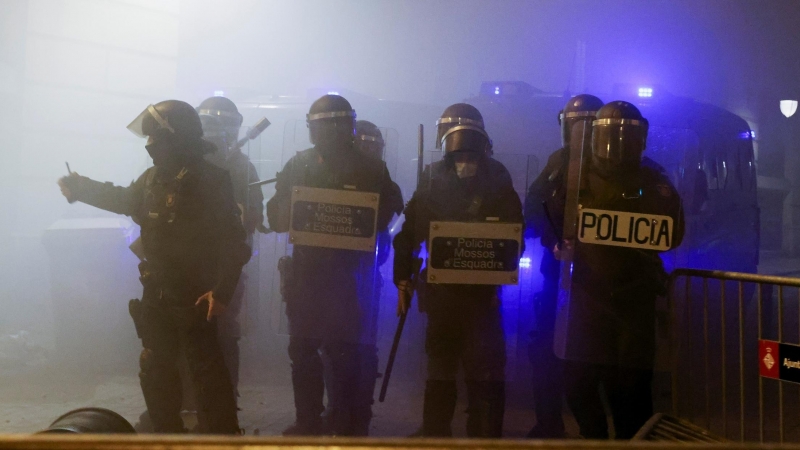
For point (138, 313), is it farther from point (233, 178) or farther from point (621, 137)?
point (621, 137)

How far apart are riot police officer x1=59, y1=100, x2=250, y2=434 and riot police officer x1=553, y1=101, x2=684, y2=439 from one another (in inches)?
73.6

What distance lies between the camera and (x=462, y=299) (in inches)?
136

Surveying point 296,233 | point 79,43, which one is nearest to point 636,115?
point 296,233

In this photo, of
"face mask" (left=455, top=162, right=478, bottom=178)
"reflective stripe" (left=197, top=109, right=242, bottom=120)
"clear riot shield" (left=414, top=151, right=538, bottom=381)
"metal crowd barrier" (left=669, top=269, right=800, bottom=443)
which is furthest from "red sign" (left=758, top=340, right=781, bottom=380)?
"reflective stripe" (left=197, top=109, right=242, bottom=120)

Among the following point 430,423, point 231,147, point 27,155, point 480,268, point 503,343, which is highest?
point 27,155

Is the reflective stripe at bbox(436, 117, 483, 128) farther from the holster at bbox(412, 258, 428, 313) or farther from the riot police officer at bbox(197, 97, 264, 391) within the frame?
the riot police officer at bbox(197, 97, 264, 391)

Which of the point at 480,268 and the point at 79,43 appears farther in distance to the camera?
the point at 79,43

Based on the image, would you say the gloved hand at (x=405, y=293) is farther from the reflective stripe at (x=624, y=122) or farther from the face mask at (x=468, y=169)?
the reflective stripe at (x=624, y=122)

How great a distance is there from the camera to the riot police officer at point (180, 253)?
135 inches

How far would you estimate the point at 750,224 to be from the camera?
584 centimetres

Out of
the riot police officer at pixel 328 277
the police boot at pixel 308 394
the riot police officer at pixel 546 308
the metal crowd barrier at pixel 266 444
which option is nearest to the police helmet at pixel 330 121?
Answer: the riot police officer at pixel 328 277

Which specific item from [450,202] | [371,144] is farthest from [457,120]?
[450,202]

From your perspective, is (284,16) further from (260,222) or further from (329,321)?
(329,321)

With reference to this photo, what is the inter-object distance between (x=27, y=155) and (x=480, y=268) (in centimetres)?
648
